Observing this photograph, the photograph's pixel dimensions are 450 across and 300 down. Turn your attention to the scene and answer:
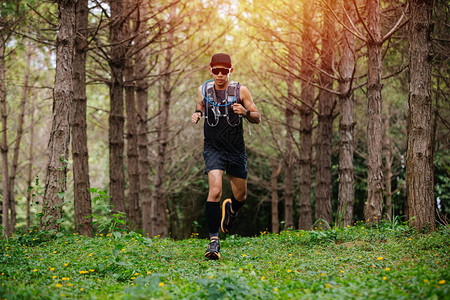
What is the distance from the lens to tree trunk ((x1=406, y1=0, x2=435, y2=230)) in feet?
17.9

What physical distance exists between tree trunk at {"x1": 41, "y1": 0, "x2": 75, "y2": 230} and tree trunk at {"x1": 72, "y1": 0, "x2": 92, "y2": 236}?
4.13ft

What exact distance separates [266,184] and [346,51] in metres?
11.6

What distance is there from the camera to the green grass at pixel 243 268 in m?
3.15

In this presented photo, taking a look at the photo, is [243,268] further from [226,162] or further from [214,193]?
[226,162]

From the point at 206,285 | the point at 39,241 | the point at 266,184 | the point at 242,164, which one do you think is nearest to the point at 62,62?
the point at 39,241

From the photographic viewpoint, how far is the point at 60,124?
6469mm

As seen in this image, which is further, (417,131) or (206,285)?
(417,131)

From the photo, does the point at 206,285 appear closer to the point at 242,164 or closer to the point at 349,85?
the point at 242,164

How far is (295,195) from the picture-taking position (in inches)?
866

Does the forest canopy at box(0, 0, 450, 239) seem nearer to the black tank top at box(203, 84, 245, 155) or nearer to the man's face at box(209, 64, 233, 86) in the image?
the black tank top at box(203, 84, 245, 155)

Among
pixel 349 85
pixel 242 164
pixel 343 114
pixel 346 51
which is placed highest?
pixel 346 51

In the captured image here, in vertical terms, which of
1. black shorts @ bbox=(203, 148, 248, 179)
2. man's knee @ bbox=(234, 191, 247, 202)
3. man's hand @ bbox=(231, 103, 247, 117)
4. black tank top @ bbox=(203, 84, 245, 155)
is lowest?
man's knee @ bbox=(234, 191, 247, 202)

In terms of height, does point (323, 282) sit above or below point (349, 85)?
below

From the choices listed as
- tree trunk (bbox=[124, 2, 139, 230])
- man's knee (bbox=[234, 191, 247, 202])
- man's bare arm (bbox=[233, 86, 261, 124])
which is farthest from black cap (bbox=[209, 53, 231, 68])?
tree trunk (bbox=[124, 2, 139, 230])
